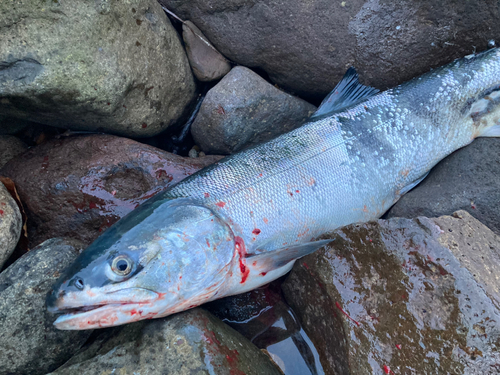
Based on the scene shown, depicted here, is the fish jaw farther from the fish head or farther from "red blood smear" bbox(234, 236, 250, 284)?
"red blood smear" bbox(234, 236, 250, 284)

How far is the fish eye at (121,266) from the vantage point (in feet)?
7.11

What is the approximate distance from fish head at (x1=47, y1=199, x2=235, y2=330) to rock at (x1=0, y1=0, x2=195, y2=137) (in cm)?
108

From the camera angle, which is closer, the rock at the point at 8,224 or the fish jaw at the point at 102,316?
the fish jaw at the point at 102,316

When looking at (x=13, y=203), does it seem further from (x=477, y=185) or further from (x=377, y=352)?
(x=477, y=185)

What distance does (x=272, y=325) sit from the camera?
9.57ft

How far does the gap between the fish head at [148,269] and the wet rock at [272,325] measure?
0.59 meters

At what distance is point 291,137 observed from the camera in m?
2.97

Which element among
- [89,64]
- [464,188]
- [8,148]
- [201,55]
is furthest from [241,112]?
[8,148]

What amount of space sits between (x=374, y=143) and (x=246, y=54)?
1645mm

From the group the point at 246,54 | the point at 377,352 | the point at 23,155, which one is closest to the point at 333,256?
the point at 377,352

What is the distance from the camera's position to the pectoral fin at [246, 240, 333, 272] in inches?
98.1

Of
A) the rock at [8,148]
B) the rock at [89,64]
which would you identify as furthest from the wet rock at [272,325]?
the rock at [8,148]

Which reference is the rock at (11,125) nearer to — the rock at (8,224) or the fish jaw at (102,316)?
the rock at (8,224)

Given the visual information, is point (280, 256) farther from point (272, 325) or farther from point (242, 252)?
point (272, 325)
